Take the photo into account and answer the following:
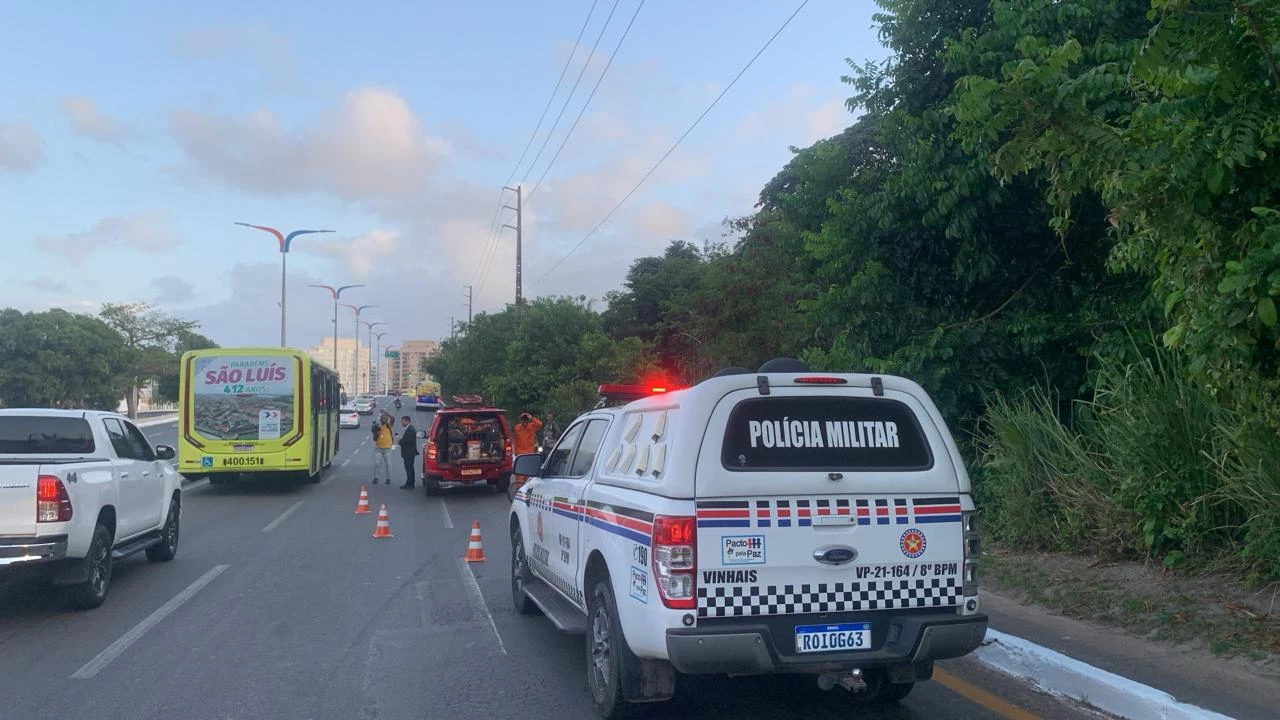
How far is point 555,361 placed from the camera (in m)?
35.7

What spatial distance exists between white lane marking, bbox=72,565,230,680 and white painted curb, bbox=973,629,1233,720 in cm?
632

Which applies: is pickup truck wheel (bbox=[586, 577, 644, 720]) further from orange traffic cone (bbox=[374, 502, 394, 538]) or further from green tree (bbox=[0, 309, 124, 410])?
green tree (bbox=[0, 309, 124, 410])

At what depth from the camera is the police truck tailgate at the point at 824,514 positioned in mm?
5250

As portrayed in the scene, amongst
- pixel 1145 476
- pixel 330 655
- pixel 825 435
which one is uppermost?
pixel 825 435

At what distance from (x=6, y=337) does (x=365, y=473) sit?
1355 inches

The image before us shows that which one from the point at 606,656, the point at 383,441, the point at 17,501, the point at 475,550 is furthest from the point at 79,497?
the point at 383,441

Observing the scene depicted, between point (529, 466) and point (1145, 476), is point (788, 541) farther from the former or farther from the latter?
point (1145, 476)

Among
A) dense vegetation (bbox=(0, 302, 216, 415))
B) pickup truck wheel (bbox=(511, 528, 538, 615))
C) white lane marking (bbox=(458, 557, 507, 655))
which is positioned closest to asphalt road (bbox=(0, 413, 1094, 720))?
white lane marking (bbox=(458, 557, 507, 655))

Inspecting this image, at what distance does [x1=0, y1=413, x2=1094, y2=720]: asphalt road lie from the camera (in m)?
6.23

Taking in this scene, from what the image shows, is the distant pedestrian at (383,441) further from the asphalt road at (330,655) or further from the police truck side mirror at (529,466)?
the police truck side mirror at (529,466)

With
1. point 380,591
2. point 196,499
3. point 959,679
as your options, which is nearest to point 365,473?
point 196,499

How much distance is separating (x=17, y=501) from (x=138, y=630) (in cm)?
150

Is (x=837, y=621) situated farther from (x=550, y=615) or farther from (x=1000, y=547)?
(x=1000, y=547)

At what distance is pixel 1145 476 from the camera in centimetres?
866
